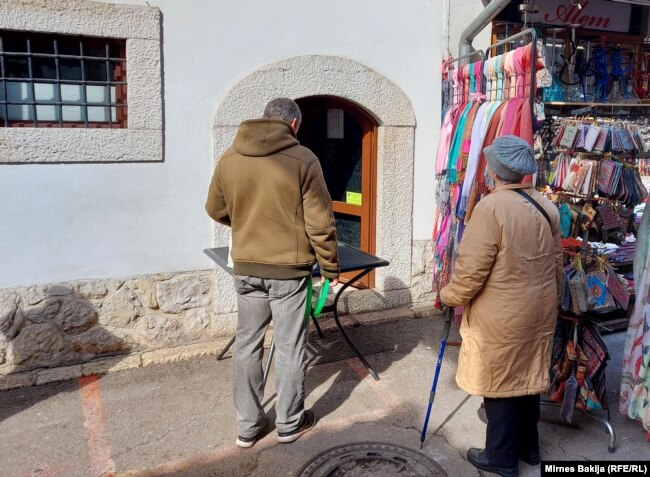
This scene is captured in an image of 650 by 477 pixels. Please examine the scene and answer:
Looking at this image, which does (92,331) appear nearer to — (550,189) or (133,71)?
(133,71)

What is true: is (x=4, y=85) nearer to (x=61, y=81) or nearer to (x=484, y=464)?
(x=61, y=81)

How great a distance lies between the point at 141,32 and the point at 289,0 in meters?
1.19

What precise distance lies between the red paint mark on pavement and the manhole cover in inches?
41.7

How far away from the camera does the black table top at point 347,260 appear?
3857 mm

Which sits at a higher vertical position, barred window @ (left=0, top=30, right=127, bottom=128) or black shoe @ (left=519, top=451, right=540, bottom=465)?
barred window @ (left=0, top=30, right=127, bottom=128)

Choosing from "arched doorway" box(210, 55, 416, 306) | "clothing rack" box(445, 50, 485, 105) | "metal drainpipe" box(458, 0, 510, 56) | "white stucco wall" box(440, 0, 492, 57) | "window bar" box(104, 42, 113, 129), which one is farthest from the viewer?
"white stucco wall" box(440, 0, 492, 57)

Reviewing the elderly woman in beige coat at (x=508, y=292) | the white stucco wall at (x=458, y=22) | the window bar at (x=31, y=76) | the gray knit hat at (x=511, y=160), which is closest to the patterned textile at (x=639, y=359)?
the elderly woman in beige coat at (x=508, y=292)

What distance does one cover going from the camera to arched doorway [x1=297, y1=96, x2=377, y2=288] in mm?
5492

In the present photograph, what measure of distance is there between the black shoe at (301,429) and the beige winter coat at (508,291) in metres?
1.05

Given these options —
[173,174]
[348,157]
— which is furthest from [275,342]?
[348,157]

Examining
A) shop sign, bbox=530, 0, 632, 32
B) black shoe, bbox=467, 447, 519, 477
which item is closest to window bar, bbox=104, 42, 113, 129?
black shoe, bbox=467, 447, 519, 477

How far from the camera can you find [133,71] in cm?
434

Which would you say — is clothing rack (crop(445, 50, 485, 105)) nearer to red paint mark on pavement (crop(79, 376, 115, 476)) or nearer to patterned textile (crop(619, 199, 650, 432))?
patterned textile (crop(619, 199, 650, 432))

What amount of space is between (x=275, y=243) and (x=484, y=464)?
61.9 inches
